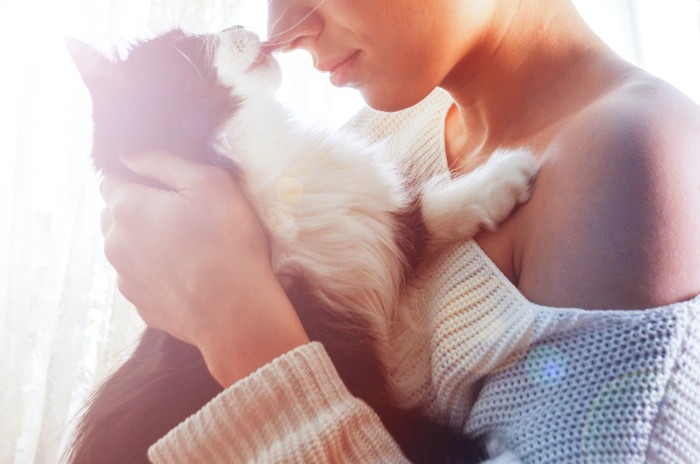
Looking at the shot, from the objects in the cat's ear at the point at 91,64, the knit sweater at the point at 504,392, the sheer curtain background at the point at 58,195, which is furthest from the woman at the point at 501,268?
the sheer curtain background at the point at 58,195

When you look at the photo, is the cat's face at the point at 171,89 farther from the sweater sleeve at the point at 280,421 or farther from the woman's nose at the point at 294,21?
the sweater sleeve at the point at 280,421

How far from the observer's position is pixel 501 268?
2.20 ft

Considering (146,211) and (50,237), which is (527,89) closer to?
(146,211)

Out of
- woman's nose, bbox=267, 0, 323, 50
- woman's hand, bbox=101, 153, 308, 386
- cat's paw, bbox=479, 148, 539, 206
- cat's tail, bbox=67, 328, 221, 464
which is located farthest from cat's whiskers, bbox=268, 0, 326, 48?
cat's tail, bbox=67, 328, 221, 464

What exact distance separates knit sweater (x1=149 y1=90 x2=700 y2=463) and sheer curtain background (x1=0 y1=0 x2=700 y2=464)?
0.74 meters

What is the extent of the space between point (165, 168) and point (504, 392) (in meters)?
0.54

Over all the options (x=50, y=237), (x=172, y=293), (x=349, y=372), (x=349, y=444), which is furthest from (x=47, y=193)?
(x=349, y=444)

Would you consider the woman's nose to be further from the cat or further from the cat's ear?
the cat's ear

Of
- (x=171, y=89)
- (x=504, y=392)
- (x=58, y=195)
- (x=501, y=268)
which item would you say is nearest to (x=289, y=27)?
(x=171, y=89)

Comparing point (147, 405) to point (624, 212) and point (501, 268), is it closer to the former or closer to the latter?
point (501, 268)

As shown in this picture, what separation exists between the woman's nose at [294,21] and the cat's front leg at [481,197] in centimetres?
30

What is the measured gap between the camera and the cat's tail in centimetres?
73

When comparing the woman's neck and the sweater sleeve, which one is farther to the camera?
the woman's neck

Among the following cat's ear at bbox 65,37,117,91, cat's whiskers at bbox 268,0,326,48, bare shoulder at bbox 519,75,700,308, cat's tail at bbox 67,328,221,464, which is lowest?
cat's tail at bbox 67,328,221,464
